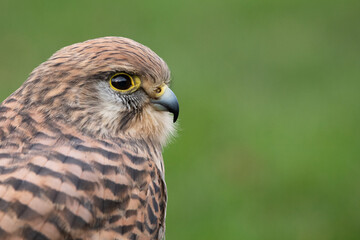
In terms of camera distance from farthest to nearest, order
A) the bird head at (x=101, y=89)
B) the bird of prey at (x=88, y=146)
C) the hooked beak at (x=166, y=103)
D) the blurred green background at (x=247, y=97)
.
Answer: the blurred green background at (x=247, y=97), the hooked beak at (x=166, y=103), the bird head at (x=101, y=89), the bird of prey at (x=88, y=146)

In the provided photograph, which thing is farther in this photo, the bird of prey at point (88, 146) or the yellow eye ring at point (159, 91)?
the yellow eye ring at point (159, 91)

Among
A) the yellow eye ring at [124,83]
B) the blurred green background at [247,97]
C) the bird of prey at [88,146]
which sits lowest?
the blurred green background at [247,97]

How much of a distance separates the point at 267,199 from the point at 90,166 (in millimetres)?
4054

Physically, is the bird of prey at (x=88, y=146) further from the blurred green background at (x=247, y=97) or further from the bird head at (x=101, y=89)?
the blurred green background at (x=247, y=97)

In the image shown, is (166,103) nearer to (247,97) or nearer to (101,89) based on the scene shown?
(101,89)

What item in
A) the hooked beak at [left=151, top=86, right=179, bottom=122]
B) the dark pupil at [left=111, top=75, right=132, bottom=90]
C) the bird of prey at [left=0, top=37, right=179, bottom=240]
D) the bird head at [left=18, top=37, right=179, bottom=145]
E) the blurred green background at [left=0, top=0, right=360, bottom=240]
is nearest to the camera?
the bird of prey at [left=0, top=37, right=179, bottom=240]

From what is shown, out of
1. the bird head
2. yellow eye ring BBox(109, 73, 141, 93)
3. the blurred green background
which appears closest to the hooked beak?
the bird head

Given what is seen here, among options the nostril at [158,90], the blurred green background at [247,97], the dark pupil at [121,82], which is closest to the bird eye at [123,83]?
the dark pupil at [121,82]

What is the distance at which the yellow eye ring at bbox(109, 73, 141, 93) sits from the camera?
11.4ft

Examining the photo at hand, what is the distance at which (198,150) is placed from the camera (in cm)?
750

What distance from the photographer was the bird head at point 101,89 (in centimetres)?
337

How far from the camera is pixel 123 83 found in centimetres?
351

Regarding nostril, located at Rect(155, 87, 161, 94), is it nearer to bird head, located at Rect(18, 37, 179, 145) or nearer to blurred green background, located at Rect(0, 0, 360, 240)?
bird head, located at Rect(18, 37, 179, 145)

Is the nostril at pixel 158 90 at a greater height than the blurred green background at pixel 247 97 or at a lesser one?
greater
